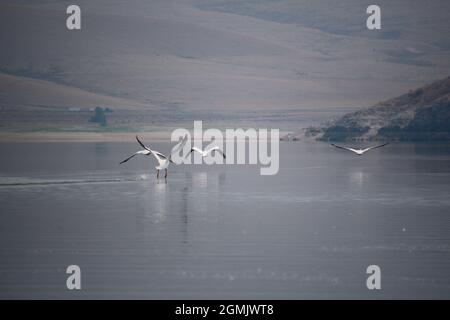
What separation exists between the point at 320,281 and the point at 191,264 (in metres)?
3.08

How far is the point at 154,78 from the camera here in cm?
17975

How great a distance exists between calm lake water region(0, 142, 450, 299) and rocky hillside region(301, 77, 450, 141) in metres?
52.4

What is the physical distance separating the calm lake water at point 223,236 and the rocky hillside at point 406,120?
Result: 52368mm

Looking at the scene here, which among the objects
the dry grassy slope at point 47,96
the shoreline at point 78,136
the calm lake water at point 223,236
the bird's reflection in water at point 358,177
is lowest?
the calm lake water at point 223,236

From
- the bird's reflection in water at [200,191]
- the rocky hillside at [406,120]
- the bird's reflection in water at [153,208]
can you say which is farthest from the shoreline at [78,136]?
the bird's reflection in water at [153,208]

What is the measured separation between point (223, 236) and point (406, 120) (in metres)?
73.4

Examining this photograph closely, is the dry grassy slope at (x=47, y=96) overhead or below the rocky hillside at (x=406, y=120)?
overhead

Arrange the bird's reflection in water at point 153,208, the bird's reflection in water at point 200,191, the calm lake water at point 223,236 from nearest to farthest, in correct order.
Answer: the calm lake water at point 223,236 → the bird's reflection in water at point 153,208 → the bird's reflection in water at point 200,191

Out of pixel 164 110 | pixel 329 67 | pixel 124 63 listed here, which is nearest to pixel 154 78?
pixel 124 63

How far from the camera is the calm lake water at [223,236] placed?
58.9 feet

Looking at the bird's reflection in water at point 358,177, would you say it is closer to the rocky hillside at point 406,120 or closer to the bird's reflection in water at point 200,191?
the bird's reflection in water at point 200,191

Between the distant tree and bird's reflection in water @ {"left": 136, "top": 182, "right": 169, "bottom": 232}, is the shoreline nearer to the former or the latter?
the distant tree

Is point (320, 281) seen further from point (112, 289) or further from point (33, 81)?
point (33, 81)
